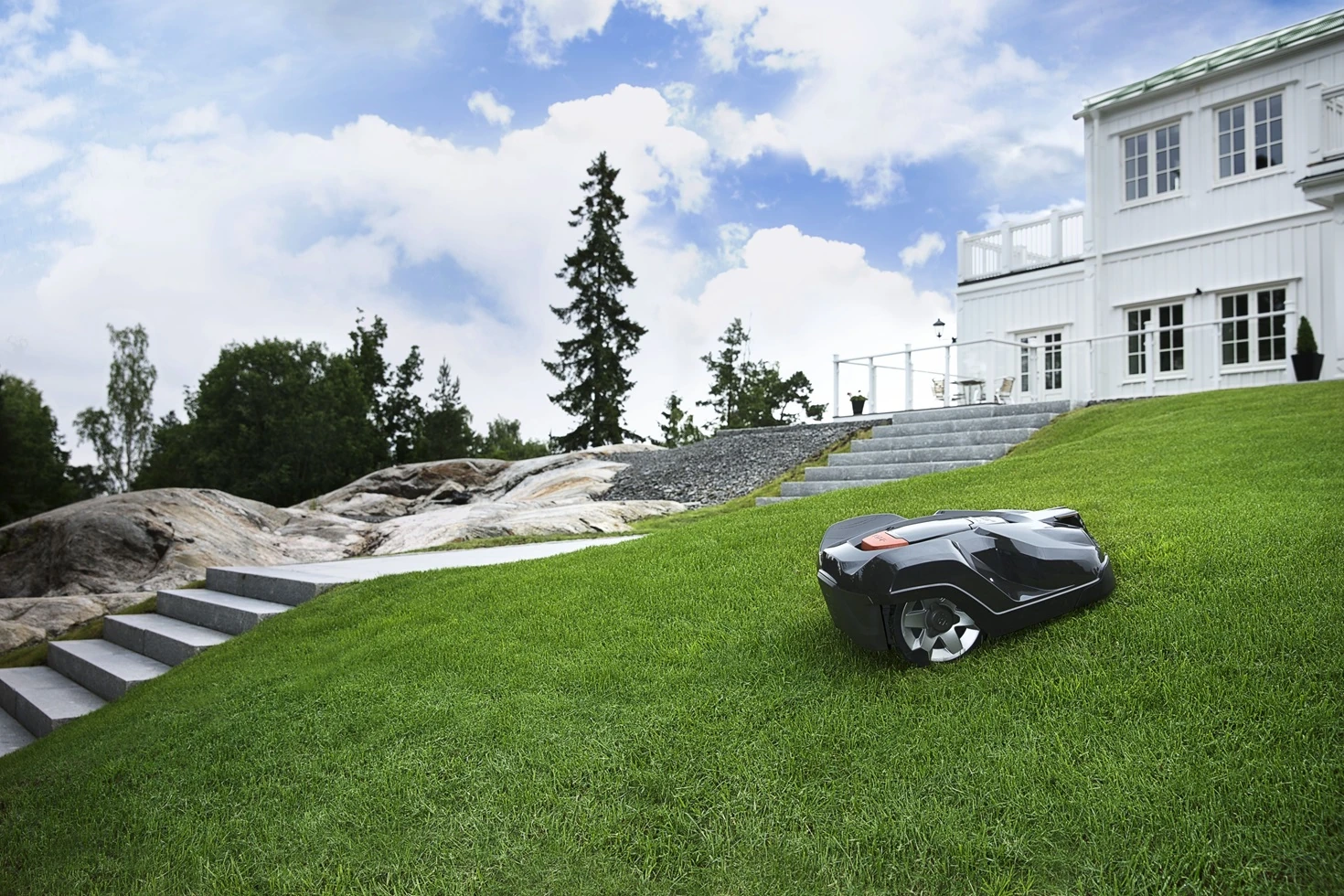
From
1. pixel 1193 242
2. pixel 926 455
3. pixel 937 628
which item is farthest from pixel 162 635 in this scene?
pixel 1193 242

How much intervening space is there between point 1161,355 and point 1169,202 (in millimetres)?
2800

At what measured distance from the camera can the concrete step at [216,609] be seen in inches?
273

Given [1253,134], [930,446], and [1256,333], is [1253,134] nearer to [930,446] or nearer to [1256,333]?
[1256,333]

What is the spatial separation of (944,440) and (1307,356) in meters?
5.83

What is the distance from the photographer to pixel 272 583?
7.51 m

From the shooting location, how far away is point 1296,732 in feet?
9.01

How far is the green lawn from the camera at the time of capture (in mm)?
A: 2539

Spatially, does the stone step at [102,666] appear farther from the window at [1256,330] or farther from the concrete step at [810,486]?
the window at [1256,330]

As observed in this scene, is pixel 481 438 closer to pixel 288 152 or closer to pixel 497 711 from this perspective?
pixel 288 152

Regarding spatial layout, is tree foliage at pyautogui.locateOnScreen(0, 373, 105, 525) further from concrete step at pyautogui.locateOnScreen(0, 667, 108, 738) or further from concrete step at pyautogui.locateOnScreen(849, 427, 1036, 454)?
concrete step at pyautogui.locateOnScreen(849, 427, 1036, 454)

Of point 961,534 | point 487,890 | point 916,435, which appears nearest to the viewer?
point 487,890

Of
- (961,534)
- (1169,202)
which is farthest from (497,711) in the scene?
(1169,202)

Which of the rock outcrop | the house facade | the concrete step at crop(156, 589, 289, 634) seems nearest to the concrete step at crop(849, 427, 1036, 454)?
the rock outcrop

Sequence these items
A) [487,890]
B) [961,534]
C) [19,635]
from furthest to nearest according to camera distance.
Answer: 1. [19,635]
2. [961,534]
3. [487,890]
